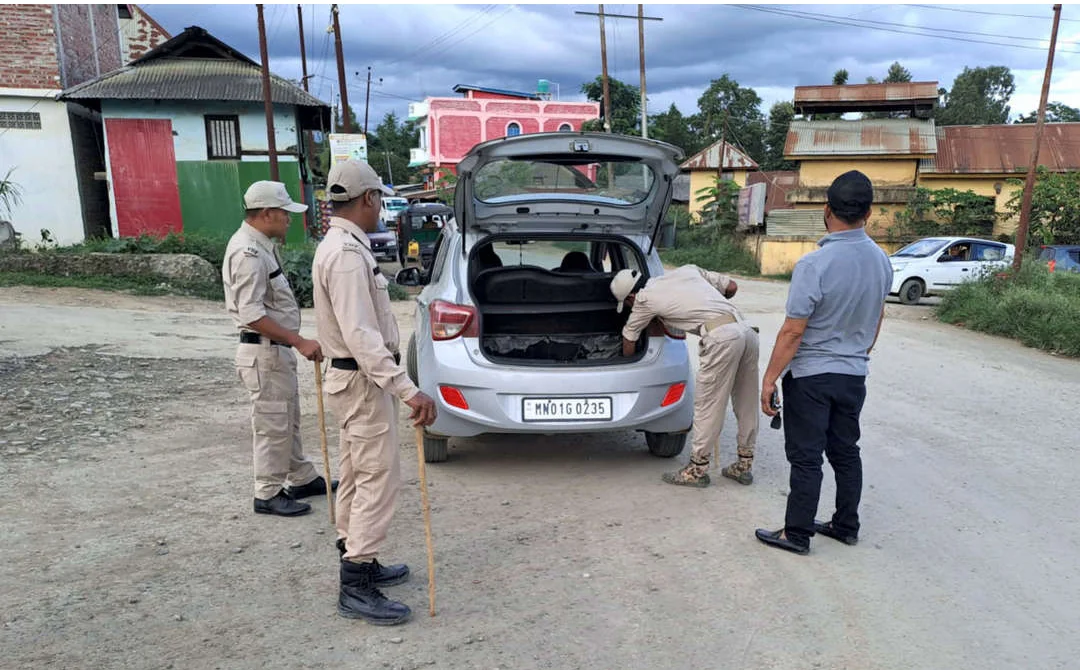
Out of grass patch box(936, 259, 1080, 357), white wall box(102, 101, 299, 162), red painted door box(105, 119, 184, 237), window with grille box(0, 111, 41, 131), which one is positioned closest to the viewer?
grass patch box(936, 259, 1080, 357)

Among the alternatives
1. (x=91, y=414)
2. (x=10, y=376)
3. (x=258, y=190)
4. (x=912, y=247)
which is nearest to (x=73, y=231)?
(x=10, y=376)

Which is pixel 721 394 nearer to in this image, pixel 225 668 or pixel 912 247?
pixel 225 668

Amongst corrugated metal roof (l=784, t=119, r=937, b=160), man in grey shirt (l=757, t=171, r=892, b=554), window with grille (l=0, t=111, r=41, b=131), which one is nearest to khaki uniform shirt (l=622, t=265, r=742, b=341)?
man in grey shirt (l=757, t=171, r=892, b=554)

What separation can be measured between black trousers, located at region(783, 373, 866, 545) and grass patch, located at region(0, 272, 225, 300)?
39.2 ft

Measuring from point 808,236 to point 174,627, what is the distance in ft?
74.6

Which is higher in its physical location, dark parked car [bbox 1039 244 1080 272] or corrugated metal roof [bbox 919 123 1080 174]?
corrugated metal roof [bbox 919 123 1080 174]

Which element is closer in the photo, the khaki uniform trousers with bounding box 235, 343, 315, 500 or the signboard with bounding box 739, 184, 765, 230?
the khaki uniform trousers with bounding box 235, 343, 315, 500

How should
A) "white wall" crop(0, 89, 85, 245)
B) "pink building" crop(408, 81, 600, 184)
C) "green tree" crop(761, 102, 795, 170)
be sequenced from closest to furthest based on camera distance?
"white wall" crop(0, 89, 85, 245) < "pink building" crop(408, 81, 600, 184) < "green tree" crop(761, 102, 795, 170)

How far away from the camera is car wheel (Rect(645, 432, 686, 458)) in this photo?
498 cm

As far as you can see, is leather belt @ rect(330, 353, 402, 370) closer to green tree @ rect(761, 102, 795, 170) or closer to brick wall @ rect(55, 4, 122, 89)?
brick wall @ rect(55, 4, 122, 89)

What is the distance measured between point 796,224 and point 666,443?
65.6 ft

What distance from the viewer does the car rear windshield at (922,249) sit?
A: 16.8 meters

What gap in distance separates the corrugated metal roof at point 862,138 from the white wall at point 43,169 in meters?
20.5

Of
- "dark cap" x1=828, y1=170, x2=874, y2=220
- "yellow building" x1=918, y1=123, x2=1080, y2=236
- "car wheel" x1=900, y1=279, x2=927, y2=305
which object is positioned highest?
"yellow building" x1=918, y1=123, x2=1080, y2=236
